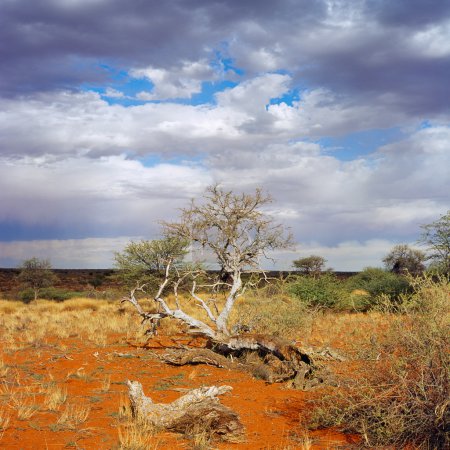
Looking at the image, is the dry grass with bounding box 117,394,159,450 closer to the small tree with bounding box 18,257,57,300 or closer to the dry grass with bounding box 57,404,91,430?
the dry grass with bounding box 57,404,91,430

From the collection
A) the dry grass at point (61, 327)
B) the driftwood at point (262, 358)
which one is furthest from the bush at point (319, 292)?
the driftwood at point (262, 358)

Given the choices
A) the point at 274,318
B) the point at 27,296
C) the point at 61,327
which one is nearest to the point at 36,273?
the point at 27,296

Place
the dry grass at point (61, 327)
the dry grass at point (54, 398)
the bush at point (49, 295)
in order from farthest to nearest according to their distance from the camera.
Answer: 1. the bush at point (49, 295)
2. the dry grass at point (61, 327)
3. the dry grass at point (54, 398)

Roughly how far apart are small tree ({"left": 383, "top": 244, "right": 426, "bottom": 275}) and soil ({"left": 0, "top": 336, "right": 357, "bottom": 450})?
3517cm

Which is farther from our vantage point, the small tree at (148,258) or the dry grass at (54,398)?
the small tree at (148,258)

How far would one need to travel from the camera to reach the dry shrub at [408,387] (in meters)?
6.67

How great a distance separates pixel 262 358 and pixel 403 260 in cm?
3786

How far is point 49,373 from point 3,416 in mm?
3662

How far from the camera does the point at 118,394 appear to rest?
10.2 metres

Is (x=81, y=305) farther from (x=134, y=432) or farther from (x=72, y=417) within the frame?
(x=134, y=432)

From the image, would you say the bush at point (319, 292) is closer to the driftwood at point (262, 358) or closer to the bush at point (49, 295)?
the driftwood at point (262, 358)

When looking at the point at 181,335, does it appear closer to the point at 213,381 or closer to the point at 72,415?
the point at 213,381

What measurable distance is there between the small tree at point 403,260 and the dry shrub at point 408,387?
4040cm

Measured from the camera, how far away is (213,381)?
11.4 m
